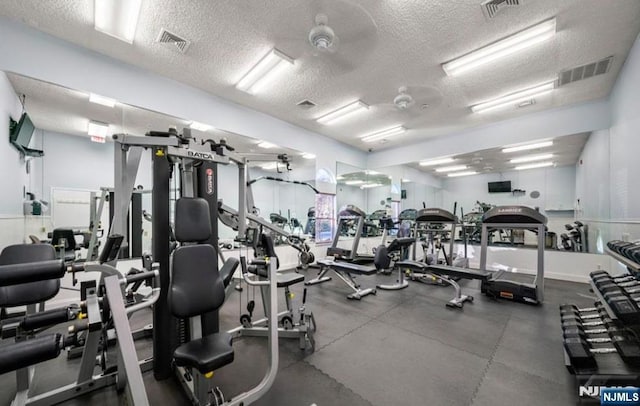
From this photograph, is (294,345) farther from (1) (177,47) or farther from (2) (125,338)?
(1) (177,47)

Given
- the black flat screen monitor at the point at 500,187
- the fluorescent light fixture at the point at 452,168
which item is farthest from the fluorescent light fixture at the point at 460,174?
the black flat screen monitor at the point at 500,187

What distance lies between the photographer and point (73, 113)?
3900 mm

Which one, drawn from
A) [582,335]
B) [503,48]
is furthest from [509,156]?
[582,335]

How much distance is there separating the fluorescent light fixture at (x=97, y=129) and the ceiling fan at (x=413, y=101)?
196 inches

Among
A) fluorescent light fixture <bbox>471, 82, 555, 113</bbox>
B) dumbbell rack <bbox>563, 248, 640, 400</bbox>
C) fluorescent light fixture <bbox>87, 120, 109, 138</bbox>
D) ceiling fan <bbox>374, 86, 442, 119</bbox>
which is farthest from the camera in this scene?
ceiling fan <bbox>374, 86, 442, 119</bbox>

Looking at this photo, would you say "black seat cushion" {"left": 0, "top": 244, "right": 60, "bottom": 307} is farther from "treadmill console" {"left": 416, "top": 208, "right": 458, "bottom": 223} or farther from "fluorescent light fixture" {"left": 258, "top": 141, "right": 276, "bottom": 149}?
"treadmill console" {"left": 416, "top": 208, "right": 458, "bottom": 223}

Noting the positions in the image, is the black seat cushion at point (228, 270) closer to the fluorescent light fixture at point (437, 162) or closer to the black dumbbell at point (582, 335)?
the black dumbbell at point (582, 335)

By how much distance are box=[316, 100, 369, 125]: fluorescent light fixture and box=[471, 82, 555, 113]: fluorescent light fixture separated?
230 cm

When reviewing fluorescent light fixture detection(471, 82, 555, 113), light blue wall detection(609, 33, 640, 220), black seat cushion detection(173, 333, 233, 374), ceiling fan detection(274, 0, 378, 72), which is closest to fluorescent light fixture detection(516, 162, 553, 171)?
light blue wall detection(609, 33, 640, 220)

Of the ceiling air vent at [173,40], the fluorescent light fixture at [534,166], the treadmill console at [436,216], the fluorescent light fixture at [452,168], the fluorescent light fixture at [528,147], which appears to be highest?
the ceiling air vent at [173,40]

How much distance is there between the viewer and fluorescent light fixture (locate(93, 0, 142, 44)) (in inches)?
106

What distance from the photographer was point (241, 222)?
2500 millimetres

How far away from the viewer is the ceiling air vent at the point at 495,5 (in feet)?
8.69

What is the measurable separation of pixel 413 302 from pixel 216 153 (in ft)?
11.6
